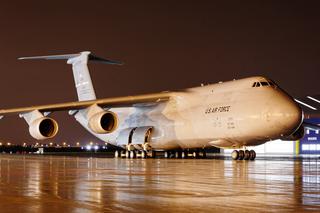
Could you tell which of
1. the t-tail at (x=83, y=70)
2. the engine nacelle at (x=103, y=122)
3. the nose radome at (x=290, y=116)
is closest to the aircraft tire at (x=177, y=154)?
the engine nacelle at (x=103, y=122)

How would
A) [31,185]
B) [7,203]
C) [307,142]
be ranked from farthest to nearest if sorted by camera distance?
[307,142], [31,185], [7,203]

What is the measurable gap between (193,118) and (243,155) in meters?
2.92

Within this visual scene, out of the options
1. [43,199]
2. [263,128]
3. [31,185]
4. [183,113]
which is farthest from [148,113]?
[43,199]

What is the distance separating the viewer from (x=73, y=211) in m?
6.34

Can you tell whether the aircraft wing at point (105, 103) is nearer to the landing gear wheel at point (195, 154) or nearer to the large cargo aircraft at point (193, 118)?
the large cargo aircraft at point (193, 118)

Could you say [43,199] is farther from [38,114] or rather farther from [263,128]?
[38,114]

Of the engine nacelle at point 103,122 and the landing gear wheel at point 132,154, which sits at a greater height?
the engine nacelle at point 103,122

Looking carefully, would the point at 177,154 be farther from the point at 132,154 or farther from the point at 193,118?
the point at 193,118

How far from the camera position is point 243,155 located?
2497 cm

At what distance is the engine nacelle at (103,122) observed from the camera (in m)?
25.8

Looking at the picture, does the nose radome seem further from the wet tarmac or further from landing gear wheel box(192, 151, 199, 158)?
the wet tarmac

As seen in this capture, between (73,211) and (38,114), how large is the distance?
21.2m

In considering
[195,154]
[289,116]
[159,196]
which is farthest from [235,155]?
[159,196]

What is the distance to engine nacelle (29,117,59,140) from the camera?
26.1 meters
